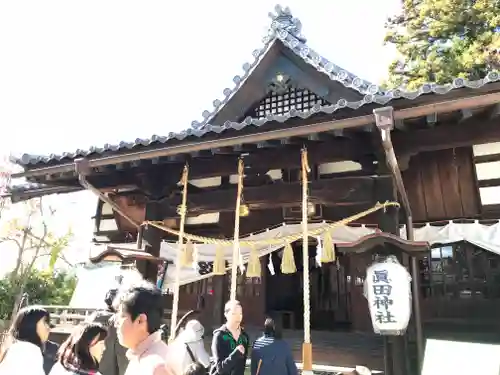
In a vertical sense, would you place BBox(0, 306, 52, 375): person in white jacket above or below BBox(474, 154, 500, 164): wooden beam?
below

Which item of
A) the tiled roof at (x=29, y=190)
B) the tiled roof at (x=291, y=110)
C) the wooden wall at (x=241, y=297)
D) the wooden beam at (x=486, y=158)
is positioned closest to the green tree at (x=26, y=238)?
the tiled roof at (x=29, y=190)

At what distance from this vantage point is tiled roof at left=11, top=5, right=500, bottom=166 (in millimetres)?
4688

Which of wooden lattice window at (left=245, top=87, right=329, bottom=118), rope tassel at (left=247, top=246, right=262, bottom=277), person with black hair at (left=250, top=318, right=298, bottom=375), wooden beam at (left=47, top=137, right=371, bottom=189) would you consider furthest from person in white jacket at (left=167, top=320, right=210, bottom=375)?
wooden lattice window at (left=245, top=87, right=329, bottom=118)

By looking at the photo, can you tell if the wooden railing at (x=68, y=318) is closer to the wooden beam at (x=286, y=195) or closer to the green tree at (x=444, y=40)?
the wooden beam at (x=286, y=195)

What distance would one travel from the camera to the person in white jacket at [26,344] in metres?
2.82

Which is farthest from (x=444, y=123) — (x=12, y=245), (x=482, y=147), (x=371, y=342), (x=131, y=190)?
(x=12, y=245)

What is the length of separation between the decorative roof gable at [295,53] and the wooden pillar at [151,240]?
256 cm

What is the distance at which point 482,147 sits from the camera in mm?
6441

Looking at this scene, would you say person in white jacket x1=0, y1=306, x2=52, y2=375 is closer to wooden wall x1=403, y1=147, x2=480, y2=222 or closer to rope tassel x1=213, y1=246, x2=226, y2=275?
rope tassel x1=213, y1=246, x2=226, y2=275

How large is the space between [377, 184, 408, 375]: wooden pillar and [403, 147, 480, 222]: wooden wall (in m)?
1.13

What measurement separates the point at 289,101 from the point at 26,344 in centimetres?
720

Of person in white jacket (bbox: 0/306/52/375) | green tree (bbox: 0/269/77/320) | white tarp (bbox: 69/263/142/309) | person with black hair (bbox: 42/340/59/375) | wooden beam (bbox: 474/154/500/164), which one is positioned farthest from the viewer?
green tree (bbox: 0/269/77/320)

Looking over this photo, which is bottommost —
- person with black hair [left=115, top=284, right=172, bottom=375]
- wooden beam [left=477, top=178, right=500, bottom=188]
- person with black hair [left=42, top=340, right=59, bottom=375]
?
person with black hair [left=42, top=340, right=59, bottom=375]

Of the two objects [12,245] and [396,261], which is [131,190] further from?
[12,245]
